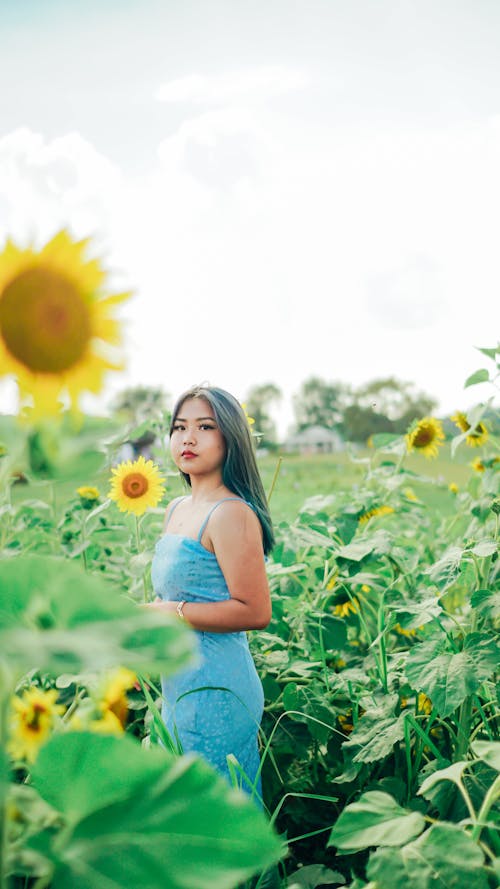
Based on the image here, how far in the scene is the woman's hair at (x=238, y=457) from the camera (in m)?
1.53

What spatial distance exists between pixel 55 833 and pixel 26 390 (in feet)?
0.96

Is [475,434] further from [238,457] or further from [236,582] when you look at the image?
[236,582]

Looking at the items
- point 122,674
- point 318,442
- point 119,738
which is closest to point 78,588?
point 119,738

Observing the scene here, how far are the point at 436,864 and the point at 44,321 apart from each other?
0.59 m

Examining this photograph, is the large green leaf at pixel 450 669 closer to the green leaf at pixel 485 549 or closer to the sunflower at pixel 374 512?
the green leaf at pixel 485 549

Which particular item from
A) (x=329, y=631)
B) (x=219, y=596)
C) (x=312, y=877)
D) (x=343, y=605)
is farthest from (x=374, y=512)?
(x=312, y=877)

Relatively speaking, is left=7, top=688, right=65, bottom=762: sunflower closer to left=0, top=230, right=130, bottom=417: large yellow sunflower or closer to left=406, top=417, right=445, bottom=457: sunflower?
left=0, top=230, right=130, bottom=417: large yellow sunflower

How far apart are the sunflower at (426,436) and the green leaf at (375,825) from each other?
1.73 m

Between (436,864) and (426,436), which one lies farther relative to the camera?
(426,436)

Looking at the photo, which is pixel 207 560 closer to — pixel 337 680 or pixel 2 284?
pixel 337 680

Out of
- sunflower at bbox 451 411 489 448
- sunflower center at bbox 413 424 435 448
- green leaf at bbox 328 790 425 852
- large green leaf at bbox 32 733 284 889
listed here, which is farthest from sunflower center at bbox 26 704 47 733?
sunflower center at bbox 413 424 435 448

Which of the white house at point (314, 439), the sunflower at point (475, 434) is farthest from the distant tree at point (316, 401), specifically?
the sunflower at point (475, 434)

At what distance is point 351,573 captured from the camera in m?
1.72

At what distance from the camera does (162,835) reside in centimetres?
47
